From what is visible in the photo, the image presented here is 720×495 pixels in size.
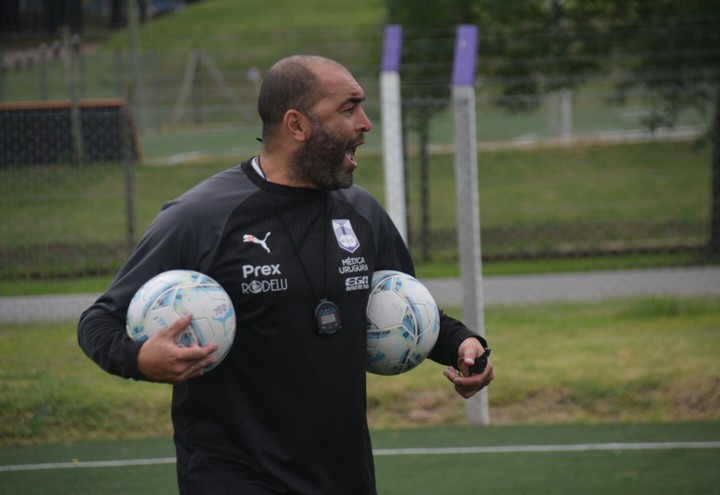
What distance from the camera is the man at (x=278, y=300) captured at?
3.21m

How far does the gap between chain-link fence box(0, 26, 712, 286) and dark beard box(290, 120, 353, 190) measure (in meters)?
6.54

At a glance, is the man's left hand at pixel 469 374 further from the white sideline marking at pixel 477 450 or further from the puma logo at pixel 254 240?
the white sideline marking at pixel 477 450

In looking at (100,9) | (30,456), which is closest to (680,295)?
(30,456)

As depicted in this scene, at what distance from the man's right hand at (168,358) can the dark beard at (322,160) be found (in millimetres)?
643

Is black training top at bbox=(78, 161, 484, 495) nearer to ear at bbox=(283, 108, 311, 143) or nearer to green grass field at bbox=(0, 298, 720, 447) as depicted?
ear at bbox=(283, 108, 311, 143)

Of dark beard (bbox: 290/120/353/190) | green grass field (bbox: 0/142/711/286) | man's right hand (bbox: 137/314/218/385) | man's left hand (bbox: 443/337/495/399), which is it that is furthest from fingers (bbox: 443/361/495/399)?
green grass field (bbox: 0/142/711/286)

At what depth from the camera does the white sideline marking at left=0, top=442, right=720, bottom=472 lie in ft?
23.3

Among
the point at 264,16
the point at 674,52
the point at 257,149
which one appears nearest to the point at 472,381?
the point at 674,52

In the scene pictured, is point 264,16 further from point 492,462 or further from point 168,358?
point 168,358

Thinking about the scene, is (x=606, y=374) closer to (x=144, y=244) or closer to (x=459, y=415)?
(x=459, y=415)

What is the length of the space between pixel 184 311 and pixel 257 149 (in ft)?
60.9

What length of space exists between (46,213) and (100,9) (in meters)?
11.3

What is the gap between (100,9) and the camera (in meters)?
20.1

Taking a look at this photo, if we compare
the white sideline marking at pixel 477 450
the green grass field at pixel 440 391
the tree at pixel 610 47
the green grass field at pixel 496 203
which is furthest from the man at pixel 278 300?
the tree at pixel 610 47
